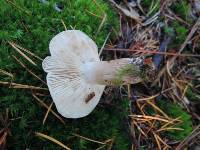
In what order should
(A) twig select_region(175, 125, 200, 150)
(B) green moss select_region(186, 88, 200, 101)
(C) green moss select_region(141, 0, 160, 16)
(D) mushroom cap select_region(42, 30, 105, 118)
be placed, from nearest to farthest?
1. (D) mushroom cap select_region(42, 30, 105, 118)
2. (A) twig select_region(175, 125, 200, 150)
3. (B) green moss select_region(186, 88, 200, 101)
4. (C) green moss select_region(141, 0, 160, 16)

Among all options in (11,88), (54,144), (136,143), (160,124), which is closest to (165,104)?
(160,124)

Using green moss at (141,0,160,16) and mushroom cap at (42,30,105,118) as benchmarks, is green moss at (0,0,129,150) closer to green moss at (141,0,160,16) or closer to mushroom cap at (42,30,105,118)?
mushroom cap at (42,30,105,118)

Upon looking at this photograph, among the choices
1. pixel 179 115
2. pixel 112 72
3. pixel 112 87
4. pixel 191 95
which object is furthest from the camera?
pixel 191 95

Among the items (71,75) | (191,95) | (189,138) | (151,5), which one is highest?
(151,5)

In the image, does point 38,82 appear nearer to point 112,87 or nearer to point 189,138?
point 112,87

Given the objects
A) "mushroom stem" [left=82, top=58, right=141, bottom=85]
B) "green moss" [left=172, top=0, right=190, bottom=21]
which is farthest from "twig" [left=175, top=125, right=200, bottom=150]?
"green moss" [left=172, top=0, right=190, bottom=21]

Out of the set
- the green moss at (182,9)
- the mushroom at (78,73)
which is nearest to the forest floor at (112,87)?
the green moss at (182,9)

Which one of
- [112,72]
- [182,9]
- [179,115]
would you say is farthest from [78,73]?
[182,9]
